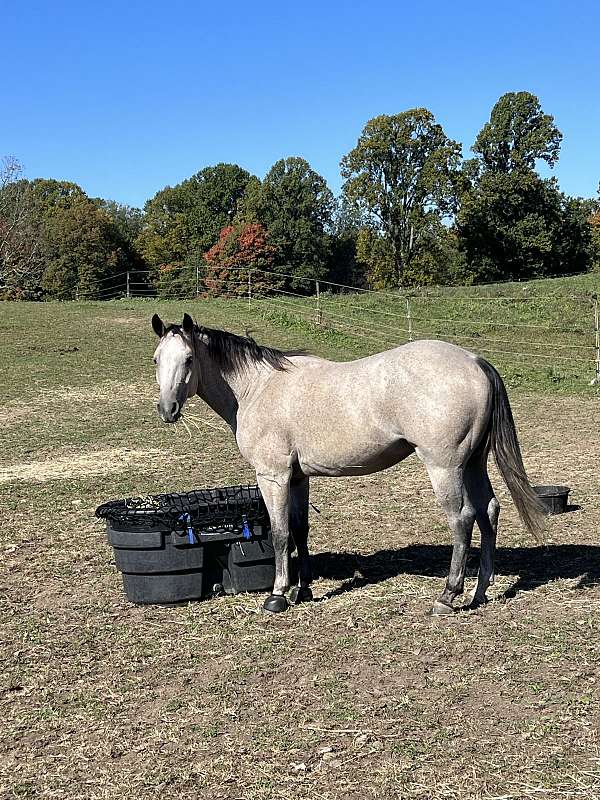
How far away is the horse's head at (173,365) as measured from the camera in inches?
192

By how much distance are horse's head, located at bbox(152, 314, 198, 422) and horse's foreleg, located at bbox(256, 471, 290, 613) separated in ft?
2.32

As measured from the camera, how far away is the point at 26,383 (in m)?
16.2

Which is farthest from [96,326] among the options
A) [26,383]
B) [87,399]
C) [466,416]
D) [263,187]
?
[263,187]

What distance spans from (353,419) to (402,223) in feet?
134

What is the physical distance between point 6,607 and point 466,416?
3302 mm

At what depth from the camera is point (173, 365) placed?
16.2ft

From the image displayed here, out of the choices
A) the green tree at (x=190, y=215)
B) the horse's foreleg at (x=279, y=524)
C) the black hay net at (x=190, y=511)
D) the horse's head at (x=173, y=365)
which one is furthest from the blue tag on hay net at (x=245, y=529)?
the green tree at (x=190, y=215)

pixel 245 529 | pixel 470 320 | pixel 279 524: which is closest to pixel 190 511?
pixel 245 529

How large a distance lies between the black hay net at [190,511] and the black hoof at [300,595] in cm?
50

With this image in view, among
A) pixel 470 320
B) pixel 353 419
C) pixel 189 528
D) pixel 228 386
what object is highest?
pixel 470 320

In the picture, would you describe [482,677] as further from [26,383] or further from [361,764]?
[26,383]

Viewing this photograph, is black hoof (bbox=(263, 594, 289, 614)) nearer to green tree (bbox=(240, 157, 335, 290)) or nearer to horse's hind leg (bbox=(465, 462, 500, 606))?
horse's hind leg (bbox=(465, 462, 500, 606))

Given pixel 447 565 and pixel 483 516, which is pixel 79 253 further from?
pixel 483 516

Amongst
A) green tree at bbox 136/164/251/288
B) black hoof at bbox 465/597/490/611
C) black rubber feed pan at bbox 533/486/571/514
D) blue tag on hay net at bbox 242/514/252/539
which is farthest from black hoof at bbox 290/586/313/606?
green tree at bbox 136/164/251/288
